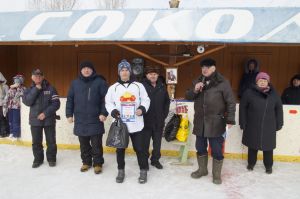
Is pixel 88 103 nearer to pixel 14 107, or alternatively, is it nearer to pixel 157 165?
pixel 157 165

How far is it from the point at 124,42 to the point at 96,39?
49 cm

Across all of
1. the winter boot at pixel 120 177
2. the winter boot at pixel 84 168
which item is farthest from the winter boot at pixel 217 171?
the winter boot at pixel 84 168

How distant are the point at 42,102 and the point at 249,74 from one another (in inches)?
170

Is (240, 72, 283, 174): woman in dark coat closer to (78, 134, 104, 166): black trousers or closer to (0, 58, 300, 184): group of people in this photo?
(0, 58, 300, 184): group of people

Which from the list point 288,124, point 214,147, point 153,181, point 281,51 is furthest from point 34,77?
point 281,51

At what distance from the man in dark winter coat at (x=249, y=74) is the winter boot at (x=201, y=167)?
2754 mm

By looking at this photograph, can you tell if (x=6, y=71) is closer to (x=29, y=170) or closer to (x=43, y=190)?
(x=29, y=170)

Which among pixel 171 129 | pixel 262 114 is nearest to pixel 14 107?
pixel 171 129

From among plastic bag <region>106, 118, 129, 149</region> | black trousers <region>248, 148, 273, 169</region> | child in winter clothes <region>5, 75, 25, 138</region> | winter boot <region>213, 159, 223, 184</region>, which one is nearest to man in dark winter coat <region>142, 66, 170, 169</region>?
plastic bag <region>106, 118, 129, 149</region>

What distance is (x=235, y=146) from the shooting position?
5211 millimetres

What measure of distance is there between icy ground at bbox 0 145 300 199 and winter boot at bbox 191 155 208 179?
0.07m

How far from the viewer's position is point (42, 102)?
14.7ft

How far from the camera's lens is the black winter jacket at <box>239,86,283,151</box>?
4348mm

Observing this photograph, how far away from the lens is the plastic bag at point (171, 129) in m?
4.66
